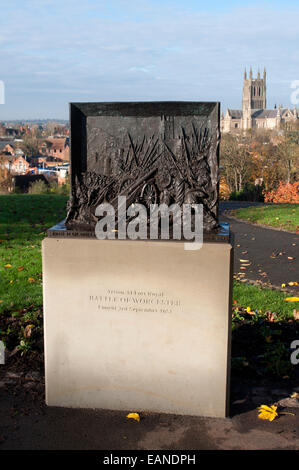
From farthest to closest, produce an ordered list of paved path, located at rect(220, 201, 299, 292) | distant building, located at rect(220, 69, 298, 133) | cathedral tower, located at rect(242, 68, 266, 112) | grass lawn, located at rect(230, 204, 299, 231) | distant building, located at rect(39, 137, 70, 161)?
1. cathedral tower, located at rect(242, 68, 266, 112)
2. distant building, located at rect(220, 69, 298, 133)
3. distant building, located at rect(39, 137, 70, 161)
4. grass lawn, located at rect(230, 204, 299, 231)
5. paved path, located at rect(220, 201, 299, 292)

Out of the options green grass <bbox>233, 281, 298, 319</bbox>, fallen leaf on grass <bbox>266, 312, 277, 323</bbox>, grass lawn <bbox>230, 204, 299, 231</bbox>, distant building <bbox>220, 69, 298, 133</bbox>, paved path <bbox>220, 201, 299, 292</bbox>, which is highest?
distant building <bbox>220, 69, 298, 133</bbox>

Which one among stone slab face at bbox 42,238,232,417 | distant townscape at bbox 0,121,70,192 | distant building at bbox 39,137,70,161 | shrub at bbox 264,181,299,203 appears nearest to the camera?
stone slab face at bbox 42,238,232,417

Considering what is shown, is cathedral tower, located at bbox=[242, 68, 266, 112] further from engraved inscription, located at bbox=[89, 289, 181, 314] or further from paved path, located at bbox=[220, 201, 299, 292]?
engraved inscription, located at bbox=[89, 289, 181, 314]

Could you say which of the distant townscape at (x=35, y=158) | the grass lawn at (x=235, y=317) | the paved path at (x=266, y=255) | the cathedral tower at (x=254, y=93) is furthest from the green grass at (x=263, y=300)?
A: the cathedral tower at (x=254, y=93)

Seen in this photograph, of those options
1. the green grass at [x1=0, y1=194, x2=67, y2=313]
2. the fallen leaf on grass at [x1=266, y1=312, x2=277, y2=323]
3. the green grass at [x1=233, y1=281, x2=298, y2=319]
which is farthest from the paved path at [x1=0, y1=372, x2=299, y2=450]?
the green grass at [x1=0, y1=194, x2=67, y2=313]

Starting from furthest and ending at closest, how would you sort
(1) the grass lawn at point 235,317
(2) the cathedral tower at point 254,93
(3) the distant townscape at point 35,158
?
(2) the cathedral tower at point 254,93 < (3) the distant townscape at point 35,158 < (1) the grass lawn at point 235,317

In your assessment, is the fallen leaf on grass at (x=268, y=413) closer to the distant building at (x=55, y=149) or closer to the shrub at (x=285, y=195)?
the shrub at (x=285, y=195)

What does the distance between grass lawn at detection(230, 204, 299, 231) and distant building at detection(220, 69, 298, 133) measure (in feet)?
414

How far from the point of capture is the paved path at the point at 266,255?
812 centimetres

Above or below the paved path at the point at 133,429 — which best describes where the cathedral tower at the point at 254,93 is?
above

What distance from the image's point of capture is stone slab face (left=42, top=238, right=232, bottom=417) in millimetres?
3818

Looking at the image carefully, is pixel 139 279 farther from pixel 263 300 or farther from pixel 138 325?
pixel 263 300

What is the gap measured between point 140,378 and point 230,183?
36.8 meters

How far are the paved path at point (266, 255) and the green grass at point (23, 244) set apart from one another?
3.79 m
